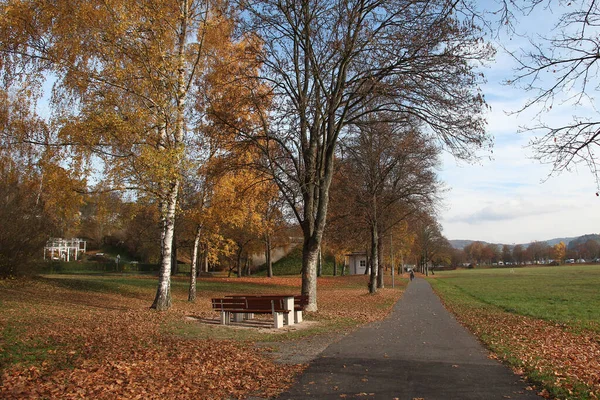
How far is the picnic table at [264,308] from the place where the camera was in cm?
1220

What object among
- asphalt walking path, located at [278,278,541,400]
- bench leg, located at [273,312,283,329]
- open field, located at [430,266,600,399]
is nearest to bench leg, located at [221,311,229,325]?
bench leg, located at [273,312,283,329]

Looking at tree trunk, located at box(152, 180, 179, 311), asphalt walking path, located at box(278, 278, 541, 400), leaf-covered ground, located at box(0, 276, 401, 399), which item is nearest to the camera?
leaf-covered ground, located at box(0, 276, 401, 399)

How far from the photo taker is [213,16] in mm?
16266

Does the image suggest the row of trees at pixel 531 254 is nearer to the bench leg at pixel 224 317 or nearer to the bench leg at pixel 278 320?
the bench leg at pixel 224 317

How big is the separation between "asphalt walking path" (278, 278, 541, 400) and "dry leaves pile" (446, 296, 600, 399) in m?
0.42

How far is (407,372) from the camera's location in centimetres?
682

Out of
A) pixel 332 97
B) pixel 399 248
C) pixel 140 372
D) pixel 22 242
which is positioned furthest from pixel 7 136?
pixel 399 248

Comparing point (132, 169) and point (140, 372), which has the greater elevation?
point (132, 169)

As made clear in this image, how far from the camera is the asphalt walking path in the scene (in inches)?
225

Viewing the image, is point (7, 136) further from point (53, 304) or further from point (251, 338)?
point (251, 338)

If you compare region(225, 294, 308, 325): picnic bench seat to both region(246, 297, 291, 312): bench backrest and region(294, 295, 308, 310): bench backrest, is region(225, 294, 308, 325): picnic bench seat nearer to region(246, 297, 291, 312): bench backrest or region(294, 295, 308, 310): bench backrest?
region(294, 295, 308, 310): bench backrest

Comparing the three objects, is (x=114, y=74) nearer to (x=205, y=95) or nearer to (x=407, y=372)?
(x=205, y=95)

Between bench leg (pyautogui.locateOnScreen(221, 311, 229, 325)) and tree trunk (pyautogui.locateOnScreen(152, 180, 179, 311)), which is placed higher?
tree trunk (pyautogui.locateOnScreen(152, 180, 179, 311))

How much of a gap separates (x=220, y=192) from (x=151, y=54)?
6403mm
